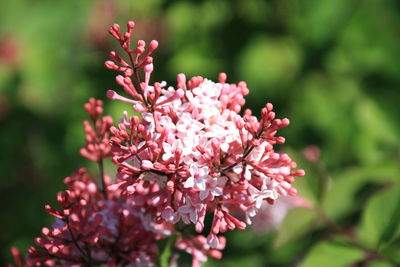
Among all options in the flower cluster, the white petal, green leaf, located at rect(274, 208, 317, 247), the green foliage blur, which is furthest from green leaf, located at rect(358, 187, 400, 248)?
the white petal

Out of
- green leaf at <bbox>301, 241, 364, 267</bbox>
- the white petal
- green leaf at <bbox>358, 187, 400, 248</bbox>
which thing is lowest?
green leaf at <bbox>301, 241, 364, 267</bbox>

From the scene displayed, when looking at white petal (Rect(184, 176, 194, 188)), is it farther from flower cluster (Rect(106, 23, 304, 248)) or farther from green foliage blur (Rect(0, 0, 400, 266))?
green foliage blur (Rect(0, 0, 400, 266))

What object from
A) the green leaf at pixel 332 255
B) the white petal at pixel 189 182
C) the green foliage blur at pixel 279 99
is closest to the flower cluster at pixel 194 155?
the white petal at pixel 189 182

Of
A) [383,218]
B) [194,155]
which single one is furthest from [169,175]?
[383,218]

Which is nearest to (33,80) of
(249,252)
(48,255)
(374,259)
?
(249,252)

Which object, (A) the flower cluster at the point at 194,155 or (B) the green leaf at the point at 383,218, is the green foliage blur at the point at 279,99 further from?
(A) the flower cluster at the point at 194,155

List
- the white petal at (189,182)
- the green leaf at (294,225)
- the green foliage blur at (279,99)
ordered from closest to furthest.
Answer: the white petal at (189,182) < the green leaf at (294,225) < the green foliage blur at (279,99)

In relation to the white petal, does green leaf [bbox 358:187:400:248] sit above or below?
below
